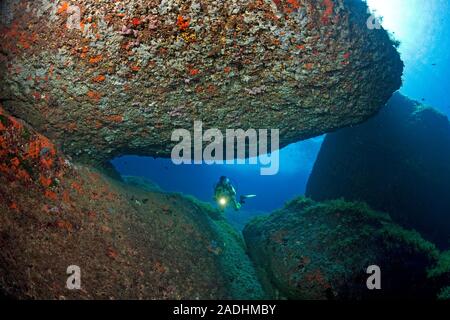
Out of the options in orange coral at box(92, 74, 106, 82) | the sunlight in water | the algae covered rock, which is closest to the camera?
orange coral at box(92, 74, 106, 82)

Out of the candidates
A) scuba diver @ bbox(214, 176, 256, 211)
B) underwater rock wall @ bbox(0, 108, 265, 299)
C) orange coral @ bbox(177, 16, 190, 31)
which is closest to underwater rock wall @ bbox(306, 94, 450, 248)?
scuba diver @ bbox(214, 176, 256, 211)

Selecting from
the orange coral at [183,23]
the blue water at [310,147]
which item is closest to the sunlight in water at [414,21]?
the blue water at [310,147]

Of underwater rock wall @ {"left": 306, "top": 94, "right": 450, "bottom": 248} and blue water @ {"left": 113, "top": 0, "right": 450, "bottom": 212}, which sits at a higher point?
blue water @ {"left": 113, "top": 0, "right": 450, "bottom": 212}

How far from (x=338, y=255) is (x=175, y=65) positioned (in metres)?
4.25

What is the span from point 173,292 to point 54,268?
1.54 meters

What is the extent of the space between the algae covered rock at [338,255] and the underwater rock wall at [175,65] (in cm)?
239

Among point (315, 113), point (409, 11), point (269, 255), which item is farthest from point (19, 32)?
point (409, 11)

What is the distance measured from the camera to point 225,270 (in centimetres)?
496

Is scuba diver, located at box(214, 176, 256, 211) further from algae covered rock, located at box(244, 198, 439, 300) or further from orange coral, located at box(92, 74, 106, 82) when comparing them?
orange coral, located at box(92, 74, 106, 82)

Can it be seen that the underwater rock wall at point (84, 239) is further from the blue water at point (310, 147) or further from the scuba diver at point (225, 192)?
the blue water at point (310, 147)

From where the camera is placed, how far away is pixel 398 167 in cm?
906

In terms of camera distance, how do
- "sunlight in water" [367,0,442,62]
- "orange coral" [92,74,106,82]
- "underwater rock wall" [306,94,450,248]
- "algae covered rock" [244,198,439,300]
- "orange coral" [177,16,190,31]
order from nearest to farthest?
"orange coral" [177,16,190,31] → "orange coral" [92,74,106,82] → "algae covered rock" [244,198,439,300] → "underwater rock wall" [306,94,450,248] → "sunlight in water" [367,0,442,62]

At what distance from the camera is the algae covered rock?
15.4 feet

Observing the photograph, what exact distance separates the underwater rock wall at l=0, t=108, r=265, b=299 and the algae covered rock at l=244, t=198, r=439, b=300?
29.5 inches
